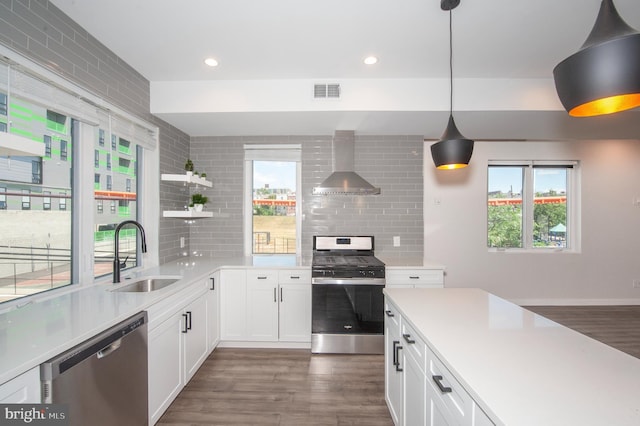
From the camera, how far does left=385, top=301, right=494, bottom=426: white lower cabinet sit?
39.9 inches

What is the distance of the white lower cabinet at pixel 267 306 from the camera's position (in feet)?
10.2

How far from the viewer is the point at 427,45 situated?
7.47 ft

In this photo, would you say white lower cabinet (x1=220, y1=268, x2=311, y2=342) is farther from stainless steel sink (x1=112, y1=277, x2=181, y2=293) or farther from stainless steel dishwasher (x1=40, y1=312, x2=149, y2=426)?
stainless steel dishwasher (x1=40, y1=312, x2=149, y2=426)

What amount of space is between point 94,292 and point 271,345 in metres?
1.81

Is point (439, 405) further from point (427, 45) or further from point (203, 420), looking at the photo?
point (427, 45)

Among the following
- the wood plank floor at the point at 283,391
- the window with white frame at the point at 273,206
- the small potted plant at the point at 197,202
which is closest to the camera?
the wood plank floor at the point at 283,391

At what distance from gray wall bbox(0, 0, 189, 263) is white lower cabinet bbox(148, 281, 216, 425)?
926 millimetres

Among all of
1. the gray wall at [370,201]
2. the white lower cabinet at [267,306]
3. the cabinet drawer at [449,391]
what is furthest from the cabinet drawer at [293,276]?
the cabinet drawer at [449,391]

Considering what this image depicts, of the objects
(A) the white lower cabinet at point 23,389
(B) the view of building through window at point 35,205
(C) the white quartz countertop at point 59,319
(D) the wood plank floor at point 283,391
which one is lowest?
(D) the wood plank floor at point 283,391

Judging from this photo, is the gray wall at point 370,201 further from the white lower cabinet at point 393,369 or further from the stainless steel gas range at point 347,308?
the white lower cabinet at point 393,369

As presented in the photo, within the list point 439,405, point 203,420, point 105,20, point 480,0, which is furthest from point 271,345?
point 480,0

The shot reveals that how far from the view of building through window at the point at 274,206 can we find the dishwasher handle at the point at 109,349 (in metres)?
2.43

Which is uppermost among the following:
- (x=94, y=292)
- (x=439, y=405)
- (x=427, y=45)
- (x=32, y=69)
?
(x=427, y=45)

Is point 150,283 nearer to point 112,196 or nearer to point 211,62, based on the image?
point 112,196
